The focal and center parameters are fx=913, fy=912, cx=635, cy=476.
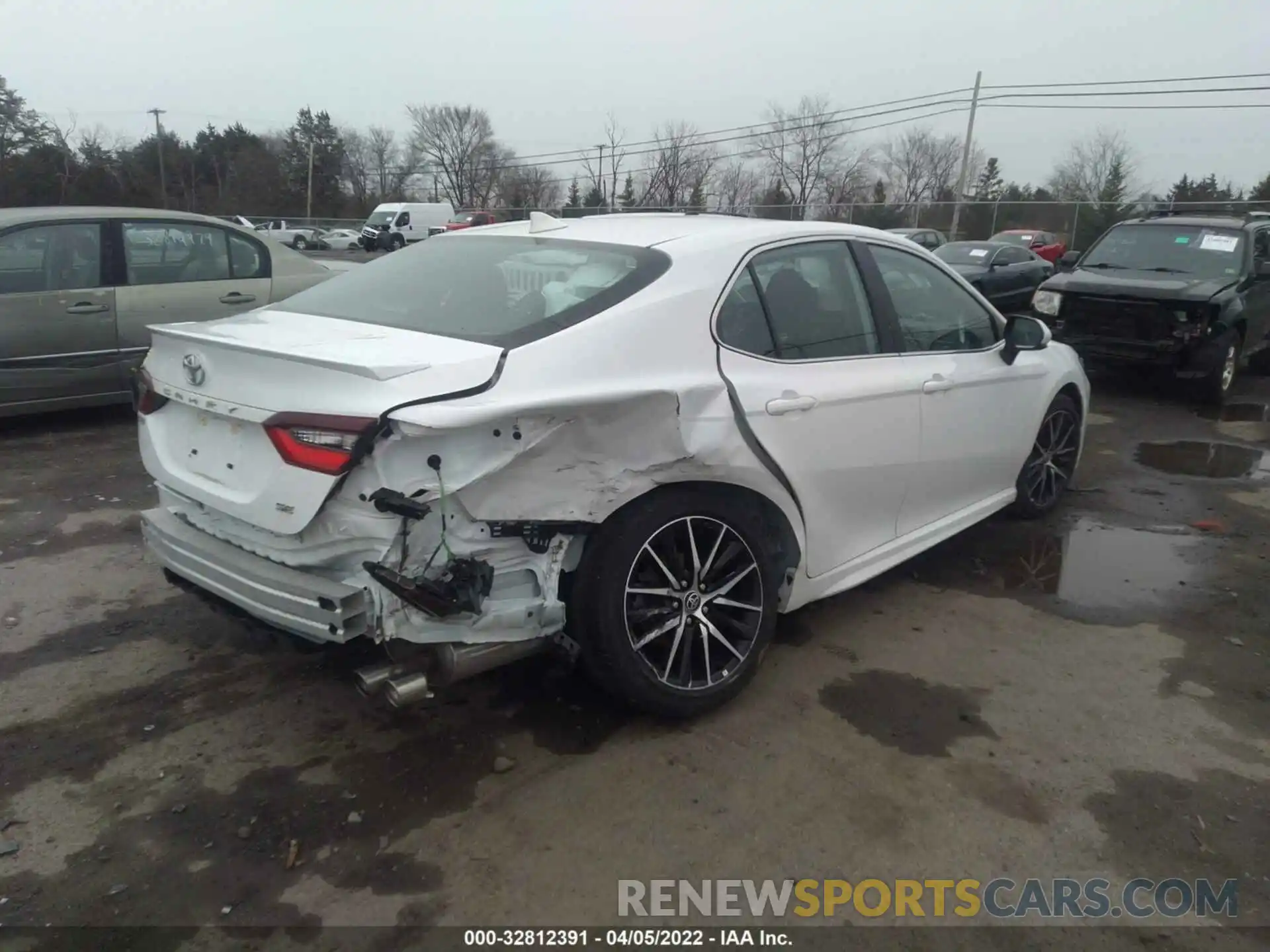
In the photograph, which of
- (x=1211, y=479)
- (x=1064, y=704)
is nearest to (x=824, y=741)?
(x=1064, y=704)

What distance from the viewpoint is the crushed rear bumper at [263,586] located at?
8.54ft

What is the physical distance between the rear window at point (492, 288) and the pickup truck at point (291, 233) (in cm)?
3894

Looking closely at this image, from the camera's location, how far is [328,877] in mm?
2459

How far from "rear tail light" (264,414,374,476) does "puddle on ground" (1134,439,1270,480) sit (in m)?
6.26

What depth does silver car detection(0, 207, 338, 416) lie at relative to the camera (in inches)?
252

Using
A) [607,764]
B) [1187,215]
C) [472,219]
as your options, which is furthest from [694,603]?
[472,219]

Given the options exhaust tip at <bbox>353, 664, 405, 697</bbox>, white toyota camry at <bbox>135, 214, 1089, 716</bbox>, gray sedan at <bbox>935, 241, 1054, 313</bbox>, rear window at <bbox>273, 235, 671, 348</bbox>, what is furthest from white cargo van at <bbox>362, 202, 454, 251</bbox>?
exhaust tip at <bbox>353, 664, 405, 697</bbox>

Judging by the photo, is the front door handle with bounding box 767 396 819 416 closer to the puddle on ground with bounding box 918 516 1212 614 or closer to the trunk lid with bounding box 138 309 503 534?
the trunk lid with bounding box 138 309 503 534

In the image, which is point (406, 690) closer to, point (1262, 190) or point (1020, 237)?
point (1020, 237)

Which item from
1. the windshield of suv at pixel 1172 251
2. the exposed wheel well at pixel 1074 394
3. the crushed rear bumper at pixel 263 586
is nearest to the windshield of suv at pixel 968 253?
the windshield of suv at pixel 1172 251

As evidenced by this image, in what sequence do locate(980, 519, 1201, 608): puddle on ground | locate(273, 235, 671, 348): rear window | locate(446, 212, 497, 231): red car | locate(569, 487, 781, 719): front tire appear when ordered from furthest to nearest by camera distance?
locate(446, 212, 497, 231): red car → locate(980, 519, 1201, 608): puddle on ground → locate(273, 235, 671, 348): rear window → locate(569, 487, 781, 719): front tire

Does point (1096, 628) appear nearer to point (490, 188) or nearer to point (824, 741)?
point (824, 741)

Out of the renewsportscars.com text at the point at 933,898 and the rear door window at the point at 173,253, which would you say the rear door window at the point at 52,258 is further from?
the renewsportscars.com text at the point at 933,898

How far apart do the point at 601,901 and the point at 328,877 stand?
2.44 ft
